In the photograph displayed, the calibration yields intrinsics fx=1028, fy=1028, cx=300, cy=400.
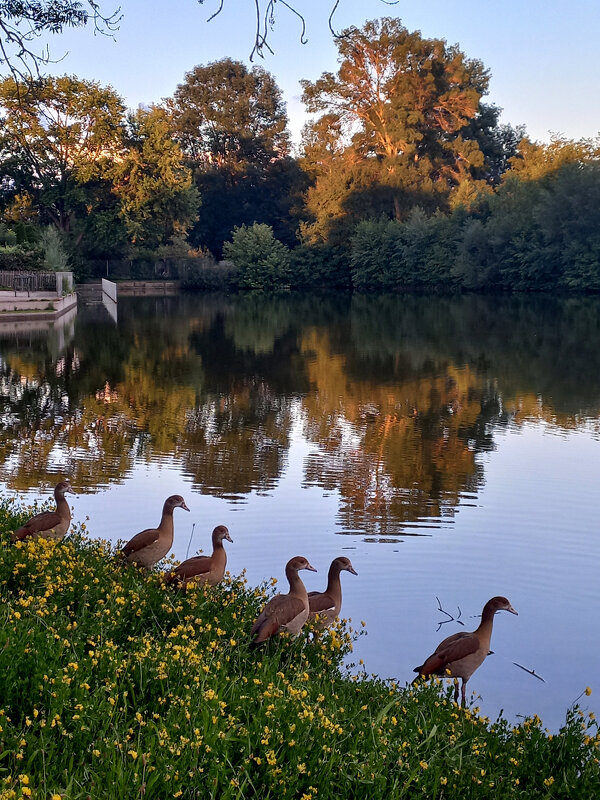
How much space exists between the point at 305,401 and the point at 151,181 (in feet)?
182

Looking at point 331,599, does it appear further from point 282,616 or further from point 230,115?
point 230,115

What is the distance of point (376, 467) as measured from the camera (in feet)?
48.0

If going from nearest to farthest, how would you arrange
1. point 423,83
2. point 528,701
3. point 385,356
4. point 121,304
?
point 528,701 < point 385,356 < point 121,304 < point 423,83

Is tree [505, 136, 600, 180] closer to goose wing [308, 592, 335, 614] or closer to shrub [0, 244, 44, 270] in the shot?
shrub [0, 244, 44, 270]

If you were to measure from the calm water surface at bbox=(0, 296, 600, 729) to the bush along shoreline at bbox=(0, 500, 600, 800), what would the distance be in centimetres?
153

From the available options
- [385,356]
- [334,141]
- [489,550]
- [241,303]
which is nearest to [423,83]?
[334,141]

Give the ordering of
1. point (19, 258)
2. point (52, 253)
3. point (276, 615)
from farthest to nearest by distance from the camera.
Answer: point (52, 253), point (19, 258), point (276, 615)

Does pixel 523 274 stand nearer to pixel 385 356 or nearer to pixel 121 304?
pixel 121 304

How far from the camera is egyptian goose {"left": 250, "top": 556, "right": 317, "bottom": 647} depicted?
249 inches

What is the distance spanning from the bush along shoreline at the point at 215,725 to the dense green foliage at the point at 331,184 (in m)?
57.7

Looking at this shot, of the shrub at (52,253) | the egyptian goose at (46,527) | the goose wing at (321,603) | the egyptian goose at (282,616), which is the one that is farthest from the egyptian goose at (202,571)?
the shrub at (52,253)

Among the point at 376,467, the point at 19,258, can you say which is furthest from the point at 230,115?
the point at 376,467

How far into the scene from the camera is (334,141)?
82.4 meters

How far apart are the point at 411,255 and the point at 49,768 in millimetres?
70731
